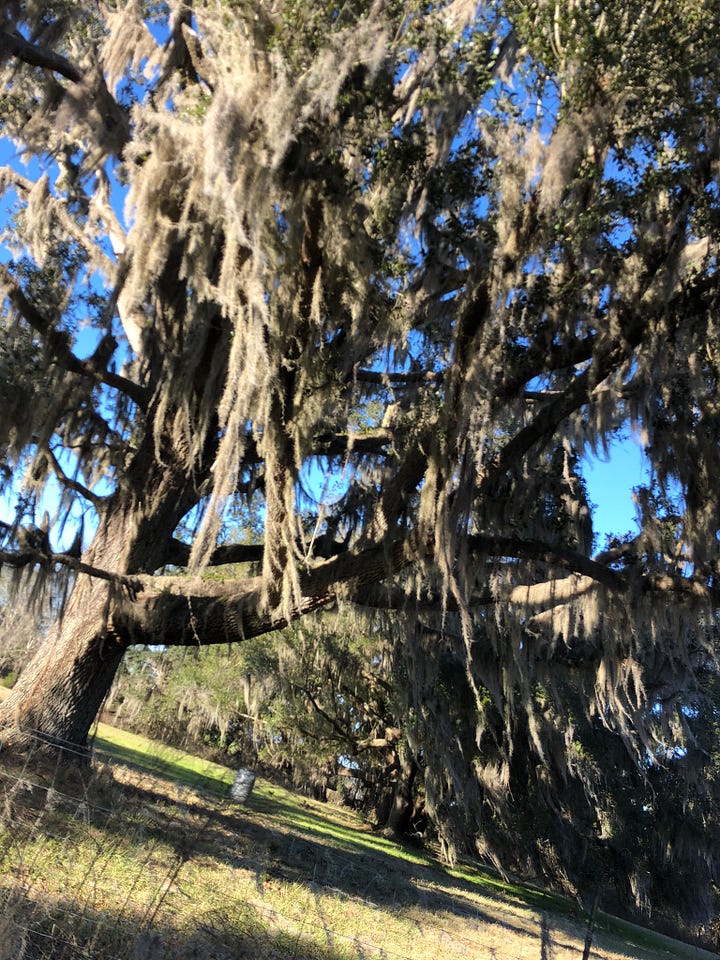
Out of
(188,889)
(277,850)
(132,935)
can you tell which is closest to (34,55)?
(132,935)

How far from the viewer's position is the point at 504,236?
471 cm

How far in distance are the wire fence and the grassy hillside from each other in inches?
0.6

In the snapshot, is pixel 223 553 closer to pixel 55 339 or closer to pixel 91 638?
pixel 91 638

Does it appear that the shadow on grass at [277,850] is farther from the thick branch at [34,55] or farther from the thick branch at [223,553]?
the thick branch at [34,55]

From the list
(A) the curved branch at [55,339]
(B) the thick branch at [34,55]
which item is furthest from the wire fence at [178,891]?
(B) the thick branch at [34,55]

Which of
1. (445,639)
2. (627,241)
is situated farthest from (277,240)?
(445,639)

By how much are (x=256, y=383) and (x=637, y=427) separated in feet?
11.2

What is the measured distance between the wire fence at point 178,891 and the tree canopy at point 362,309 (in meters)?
1.20

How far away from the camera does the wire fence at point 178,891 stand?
3.38m

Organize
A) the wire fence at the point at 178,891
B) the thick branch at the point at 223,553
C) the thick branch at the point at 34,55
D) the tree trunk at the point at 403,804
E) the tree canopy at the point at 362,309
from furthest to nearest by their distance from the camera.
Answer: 1. the tree trunk at the point at 403,804
2. the thick branch at the point at 223,553
3. the thick branch at the point at 34,55
4. the tree canopy at the point at 362,309
5. the wire fence at the point at 178,891

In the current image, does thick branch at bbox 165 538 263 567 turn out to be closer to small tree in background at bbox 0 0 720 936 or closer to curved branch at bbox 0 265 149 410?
small tree in background at bbox 0 0 720 936

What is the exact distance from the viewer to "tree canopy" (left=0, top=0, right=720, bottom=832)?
4602 millimetres

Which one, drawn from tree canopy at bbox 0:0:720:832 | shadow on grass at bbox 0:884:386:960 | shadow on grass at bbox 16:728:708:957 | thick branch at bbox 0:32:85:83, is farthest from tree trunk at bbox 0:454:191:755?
thick branch at bbox 0:32:85:83

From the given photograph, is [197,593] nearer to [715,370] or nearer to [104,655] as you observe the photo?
[104,655]
